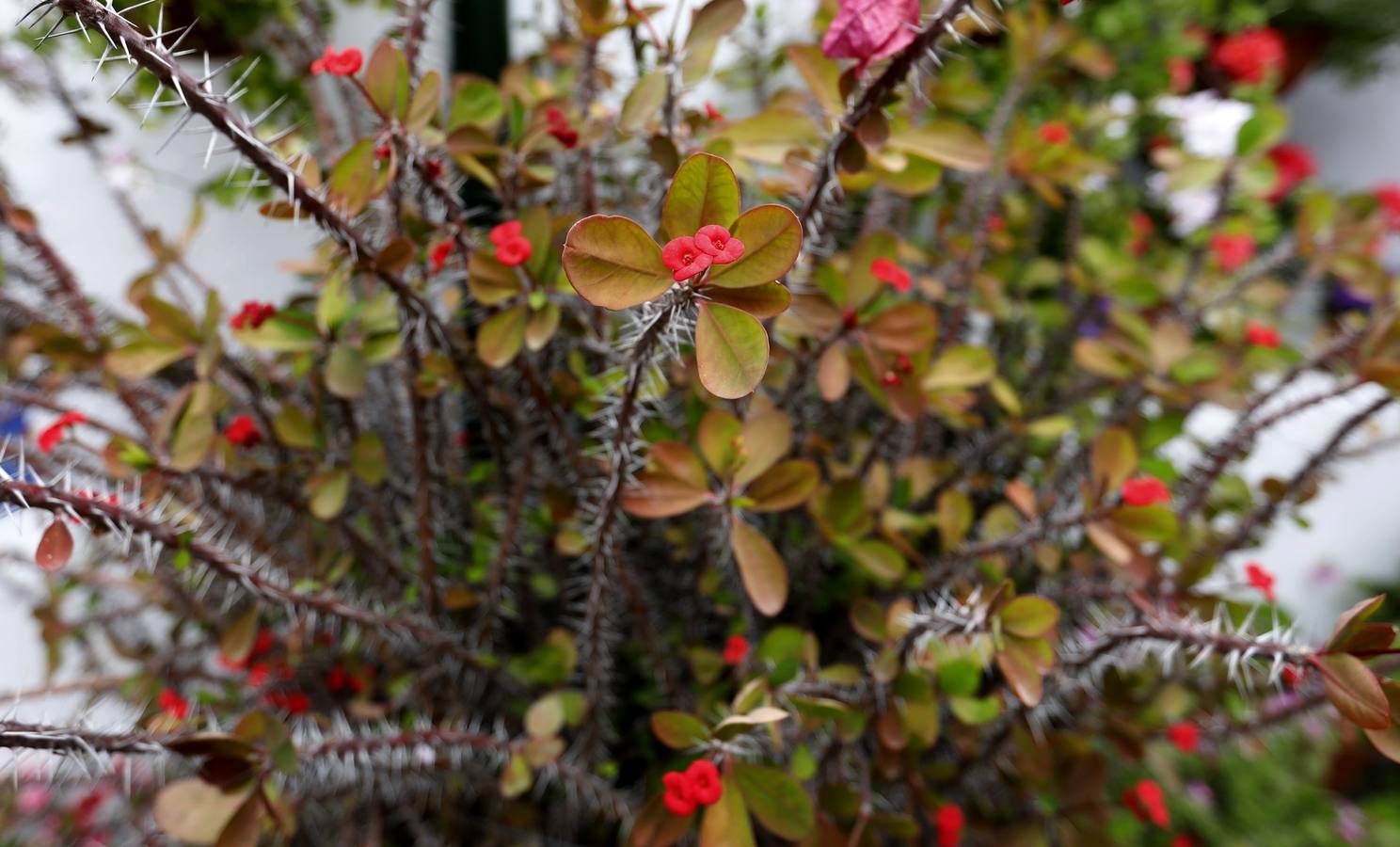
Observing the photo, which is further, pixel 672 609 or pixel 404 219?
pixel 672 609

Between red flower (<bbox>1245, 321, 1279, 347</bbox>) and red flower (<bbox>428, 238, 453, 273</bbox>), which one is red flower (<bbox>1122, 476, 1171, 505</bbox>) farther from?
red flower (<bbox>428, 238, 453, 273</bbox>)

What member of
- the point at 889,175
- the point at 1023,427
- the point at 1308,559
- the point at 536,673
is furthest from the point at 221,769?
the point at 1308,559

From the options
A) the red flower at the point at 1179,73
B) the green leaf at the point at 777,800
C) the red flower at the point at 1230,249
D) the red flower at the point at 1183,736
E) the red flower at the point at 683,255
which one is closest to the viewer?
the red flower at the point at 683,255

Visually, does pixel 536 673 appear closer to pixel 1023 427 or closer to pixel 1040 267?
pixel 1023 427

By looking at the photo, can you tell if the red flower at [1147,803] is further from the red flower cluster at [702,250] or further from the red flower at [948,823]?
the red flower cluster at [702,250]

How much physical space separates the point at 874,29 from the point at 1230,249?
66cm

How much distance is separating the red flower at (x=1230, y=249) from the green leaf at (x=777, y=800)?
66 cm

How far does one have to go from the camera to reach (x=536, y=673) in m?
0.52

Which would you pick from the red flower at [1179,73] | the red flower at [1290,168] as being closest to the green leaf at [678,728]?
the red flower at [1179,73]

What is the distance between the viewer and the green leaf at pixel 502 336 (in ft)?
1.37

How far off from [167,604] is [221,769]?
0.33 m

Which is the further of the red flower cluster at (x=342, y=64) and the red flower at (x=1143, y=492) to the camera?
the red flower at (x=1143, y=492)

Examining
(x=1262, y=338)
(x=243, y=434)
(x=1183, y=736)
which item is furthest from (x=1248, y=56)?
(x=243, y=434)

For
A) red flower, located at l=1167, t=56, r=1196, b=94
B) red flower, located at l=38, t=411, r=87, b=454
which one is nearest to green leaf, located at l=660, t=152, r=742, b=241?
red flower, located at l=38, t=411, r=87, b=454
